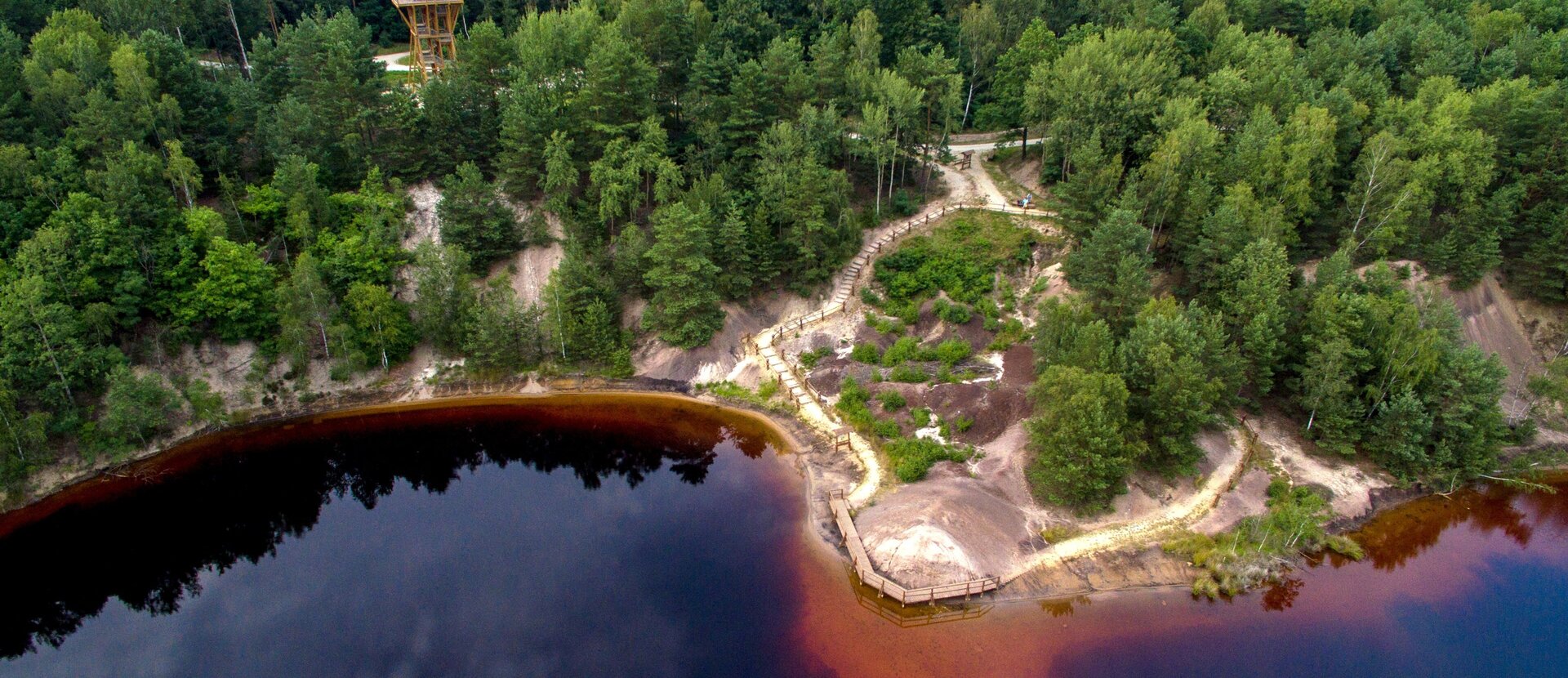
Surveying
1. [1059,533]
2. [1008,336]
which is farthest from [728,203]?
[1059,533]

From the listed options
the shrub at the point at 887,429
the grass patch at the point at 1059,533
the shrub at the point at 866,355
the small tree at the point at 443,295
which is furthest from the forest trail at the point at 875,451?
the small tree at the point at 443,295

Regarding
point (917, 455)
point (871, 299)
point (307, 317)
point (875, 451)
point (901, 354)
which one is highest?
point (871, 299)

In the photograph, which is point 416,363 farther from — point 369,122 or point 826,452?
point 826,452

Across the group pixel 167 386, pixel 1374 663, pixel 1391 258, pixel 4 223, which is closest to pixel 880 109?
pixel 1391 258

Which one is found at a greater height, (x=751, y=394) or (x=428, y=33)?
(x=428, y=33)

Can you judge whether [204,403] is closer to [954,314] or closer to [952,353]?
[952,353]

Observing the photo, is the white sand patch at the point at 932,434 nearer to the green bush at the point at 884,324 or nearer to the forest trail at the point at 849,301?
the forest trail at the point at 849,301

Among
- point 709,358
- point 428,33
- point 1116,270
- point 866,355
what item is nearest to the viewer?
point 1116,270
